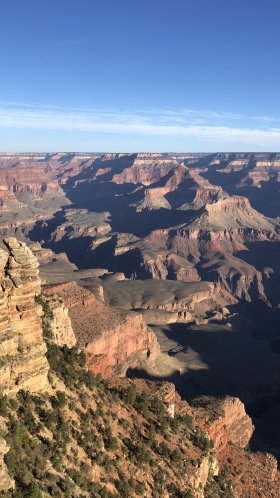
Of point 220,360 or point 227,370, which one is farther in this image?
point 220,360

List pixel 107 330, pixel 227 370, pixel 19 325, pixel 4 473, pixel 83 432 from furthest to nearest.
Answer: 1. pixel 227 370
2. pixel 107 330
3. pixel 83 432
4. pixel 19 325
5. pixel 4 473

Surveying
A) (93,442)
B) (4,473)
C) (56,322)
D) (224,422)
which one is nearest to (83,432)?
(93,442)

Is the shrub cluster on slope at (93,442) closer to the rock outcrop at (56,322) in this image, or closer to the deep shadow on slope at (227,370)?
the rock outcrop at (56,322)

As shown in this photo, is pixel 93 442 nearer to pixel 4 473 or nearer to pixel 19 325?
pixel 19 325

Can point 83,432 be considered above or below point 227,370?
above

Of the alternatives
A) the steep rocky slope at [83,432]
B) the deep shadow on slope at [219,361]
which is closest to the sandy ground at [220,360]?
the deep shadow on slope at [219,361]

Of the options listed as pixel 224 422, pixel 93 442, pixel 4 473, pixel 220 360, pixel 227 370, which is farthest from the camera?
pixel 220 360

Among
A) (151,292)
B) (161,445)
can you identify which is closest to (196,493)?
(161,445)

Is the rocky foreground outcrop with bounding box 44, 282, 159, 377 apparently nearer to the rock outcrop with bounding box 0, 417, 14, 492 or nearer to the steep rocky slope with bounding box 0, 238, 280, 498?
the steep rocky slope with bounding box 0, 238, 280, 498
